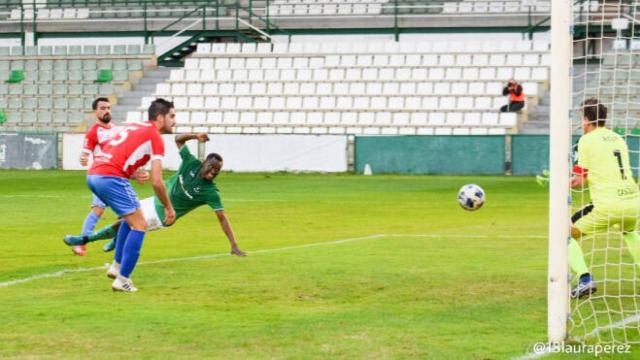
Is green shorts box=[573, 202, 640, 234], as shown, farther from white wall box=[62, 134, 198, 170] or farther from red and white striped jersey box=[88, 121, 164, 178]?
white wall box=[62, 134, 198, 170]

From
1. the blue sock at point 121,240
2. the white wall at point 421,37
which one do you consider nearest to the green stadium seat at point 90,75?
the white wall at point 421,37

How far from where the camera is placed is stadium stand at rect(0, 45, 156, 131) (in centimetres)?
5097

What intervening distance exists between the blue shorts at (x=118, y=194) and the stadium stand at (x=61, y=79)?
37.7 metres

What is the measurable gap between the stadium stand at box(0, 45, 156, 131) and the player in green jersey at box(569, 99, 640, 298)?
3948cm

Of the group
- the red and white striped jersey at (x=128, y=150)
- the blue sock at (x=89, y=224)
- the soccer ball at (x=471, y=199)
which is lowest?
the blue sock at (x=89, y=224)

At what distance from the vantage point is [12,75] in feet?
174

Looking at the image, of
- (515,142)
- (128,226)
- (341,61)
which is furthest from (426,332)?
(341,61)

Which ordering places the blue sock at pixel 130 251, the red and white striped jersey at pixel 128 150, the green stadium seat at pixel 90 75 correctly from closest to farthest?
the blue sock at pixel 130 251 → the red and white striped jersey at pixel 128 150 → the green stadium seat at pixel 90 75

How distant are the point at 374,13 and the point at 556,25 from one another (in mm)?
44688

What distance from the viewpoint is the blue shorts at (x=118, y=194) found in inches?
504

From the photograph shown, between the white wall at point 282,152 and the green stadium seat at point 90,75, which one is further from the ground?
the green stadium seat at point 90,75

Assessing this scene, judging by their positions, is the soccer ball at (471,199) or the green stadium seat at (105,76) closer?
the soccer ball at (471,199)

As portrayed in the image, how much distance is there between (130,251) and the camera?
12.4 metres

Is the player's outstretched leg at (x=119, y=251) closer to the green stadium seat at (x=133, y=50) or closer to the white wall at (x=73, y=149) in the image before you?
the white wall at (x=73, y=149)
